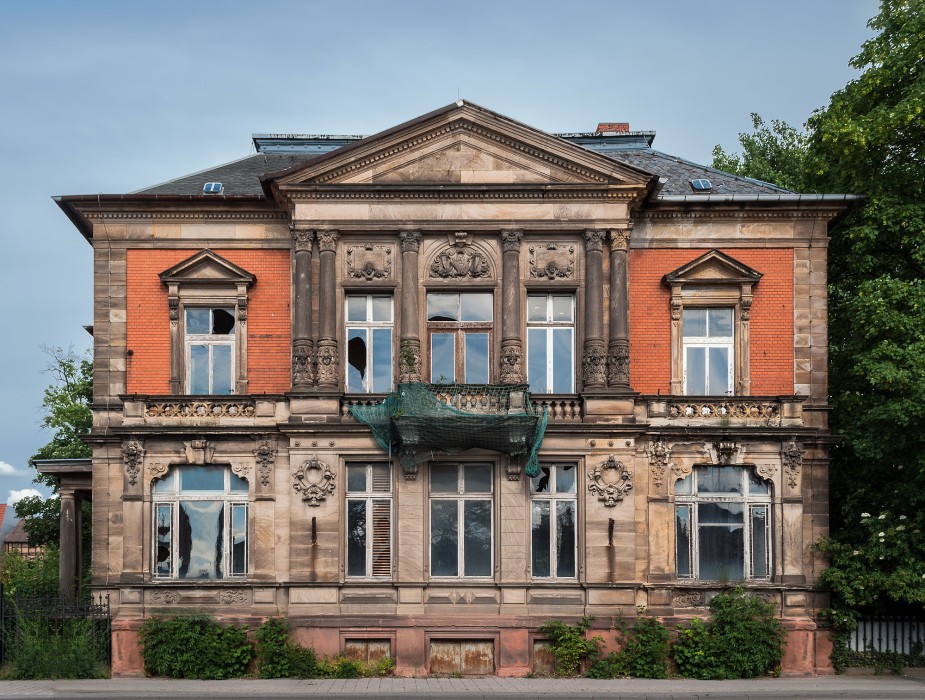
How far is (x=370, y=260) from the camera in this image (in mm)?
24656

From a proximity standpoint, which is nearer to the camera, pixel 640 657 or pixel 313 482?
pixel 640 657

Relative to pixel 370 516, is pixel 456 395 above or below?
above

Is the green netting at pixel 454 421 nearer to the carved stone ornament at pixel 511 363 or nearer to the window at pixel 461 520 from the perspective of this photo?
the carved stone ornament at pixel 511 363

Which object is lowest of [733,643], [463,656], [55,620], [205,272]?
[463,656]

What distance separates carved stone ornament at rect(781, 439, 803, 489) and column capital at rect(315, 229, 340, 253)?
35.3 feet

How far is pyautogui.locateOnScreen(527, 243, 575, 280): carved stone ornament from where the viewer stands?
971 inches

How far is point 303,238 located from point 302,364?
275 centimetres

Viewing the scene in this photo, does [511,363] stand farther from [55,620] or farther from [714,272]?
[55,620]

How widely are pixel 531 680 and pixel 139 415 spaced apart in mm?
9973

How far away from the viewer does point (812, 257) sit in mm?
25422

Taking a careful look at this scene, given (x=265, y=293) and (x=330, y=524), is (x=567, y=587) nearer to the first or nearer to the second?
(x=330, y=524)

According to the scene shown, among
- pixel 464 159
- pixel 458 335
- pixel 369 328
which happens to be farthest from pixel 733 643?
pixel 464 159

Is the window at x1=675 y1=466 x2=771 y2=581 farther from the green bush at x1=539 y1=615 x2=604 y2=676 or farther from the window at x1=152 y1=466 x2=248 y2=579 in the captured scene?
the window at x1=152 y1=466 x2=248 y2=579

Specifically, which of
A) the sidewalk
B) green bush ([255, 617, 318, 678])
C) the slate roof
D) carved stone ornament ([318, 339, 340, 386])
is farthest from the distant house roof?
the sidewalk
